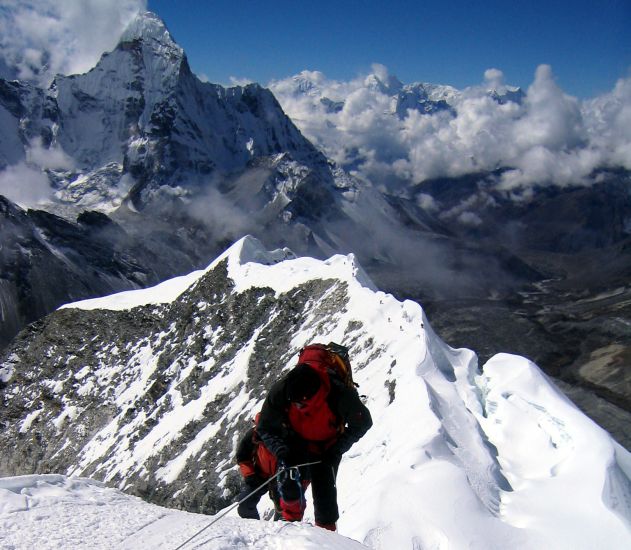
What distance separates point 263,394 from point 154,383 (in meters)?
19.5

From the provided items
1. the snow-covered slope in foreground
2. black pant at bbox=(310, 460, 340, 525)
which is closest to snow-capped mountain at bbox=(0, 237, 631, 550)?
the snow-covered slope in foreground

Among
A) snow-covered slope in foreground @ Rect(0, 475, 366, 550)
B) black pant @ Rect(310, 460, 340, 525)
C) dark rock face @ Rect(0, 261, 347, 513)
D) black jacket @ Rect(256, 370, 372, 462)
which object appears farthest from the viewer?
dark rock face @ Rect(0, 261, 347, 513)

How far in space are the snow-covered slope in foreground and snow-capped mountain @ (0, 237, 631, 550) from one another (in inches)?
5.2

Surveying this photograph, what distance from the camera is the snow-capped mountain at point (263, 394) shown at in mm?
13242

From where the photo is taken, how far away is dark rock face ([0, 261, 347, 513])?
39.1 metres

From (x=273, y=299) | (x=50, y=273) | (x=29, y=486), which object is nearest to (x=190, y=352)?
(x=273, y=299)

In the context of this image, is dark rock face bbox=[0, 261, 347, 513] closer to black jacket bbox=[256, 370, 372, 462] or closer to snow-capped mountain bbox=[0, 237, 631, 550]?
snow-capped mountain bbox=[0, 237, 631, 550]

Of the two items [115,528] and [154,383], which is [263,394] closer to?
[154,383]

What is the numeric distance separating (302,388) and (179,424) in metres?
36.8

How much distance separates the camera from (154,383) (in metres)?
53.3

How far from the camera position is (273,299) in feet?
172

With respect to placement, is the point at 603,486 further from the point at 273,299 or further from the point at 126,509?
the point at 273,299

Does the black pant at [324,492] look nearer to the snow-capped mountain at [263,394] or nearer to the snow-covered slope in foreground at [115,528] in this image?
the snow-covered slope in foreground at [115,528]

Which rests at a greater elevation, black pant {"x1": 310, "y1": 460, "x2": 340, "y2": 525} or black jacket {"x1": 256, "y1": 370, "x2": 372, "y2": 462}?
black jacket {"x1": 256, "y1": 370, "x2": 372, "y2": 462}
